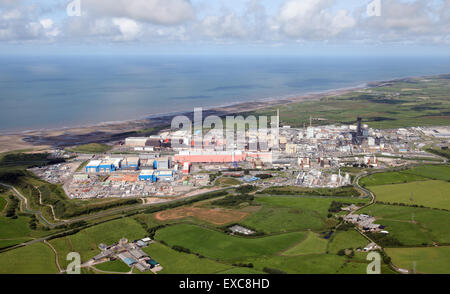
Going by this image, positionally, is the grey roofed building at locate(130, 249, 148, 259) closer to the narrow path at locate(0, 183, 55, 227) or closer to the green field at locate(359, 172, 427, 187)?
the narrow path at locate(0, 183, 55, 227)

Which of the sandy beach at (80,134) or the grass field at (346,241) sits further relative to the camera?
the sandy beach at (80,134)

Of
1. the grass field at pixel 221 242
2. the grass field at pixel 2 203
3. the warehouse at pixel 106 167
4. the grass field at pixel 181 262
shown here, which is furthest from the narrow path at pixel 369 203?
the grass field at pixel 2 203

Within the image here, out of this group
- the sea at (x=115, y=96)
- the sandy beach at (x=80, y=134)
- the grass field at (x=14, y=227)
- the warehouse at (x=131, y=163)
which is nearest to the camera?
the grass field at (x=14, y=227)

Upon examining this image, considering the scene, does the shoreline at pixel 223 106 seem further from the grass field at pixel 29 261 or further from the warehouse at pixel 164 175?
the grass field at pixel 29 261


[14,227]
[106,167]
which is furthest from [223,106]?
[14,227]

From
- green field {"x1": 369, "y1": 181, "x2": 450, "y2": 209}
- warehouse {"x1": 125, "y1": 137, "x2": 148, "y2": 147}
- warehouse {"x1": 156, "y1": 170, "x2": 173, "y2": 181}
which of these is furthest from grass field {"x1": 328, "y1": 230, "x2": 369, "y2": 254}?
warehouse {"x1": 125, "y1": 137, "x2": 148, "y2": 147}

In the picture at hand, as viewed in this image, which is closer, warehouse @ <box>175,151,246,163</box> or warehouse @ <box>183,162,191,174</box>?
warehouse @ <box>183,162,191,174</box>

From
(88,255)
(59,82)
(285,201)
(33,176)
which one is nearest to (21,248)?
(88,255)
